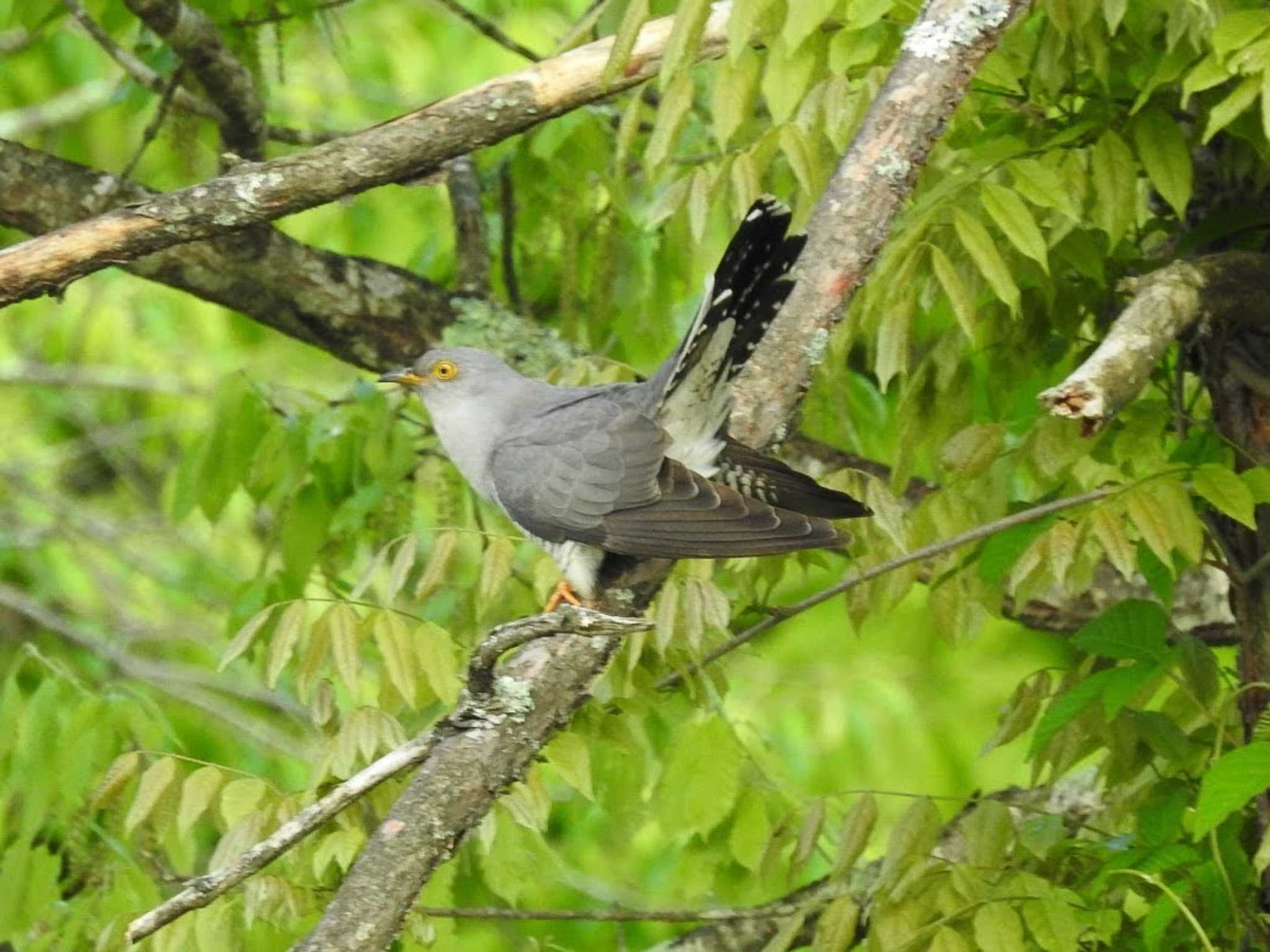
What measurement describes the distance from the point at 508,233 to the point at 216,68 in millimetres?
924

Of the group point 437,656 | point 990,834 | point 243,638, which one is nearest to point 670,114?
point 437,656

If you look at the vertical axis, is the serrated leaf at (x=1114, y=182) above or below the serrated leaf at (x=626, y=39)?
below

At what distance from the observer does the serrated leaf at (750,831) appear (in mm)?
3213

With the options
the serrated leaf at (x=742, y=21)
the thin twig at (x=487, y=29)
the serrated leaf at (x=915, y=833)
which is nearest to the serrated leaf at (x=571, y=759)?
the serrated leaf at (x=915, y=833)

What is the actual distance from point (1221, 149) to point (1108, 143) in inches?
20.6

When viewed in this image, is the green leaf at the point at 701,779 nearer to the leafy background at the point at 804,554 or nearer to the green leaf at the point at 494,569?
the leafy background at the point at 804,554

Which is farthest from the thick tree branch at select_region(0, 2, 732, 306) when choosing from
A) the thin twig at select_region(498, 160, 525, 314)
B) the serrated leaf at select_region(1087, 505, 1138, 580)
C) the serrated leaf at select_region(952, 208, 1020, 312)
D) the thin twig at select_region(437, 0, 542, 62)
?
the thin twig at select_region(498, 160, 525, 314)

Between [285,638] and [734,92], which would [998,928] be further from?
[734,92]

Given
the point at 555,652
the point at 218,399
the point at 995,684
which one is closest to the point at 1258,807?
the point at 555,652

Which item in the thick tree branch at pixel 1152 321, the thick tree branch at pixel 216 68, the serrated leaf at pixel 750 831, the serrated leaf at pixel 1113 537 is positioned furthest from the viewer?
the thick tree branch at pixel 216 68

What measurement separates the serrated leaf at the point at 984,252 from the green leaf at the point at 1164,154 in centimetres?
36

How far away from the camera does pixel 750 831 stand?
3.23 meters

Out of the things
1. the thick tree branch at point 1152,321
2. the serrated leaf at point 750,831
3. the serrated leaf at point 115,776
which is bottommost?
the serrated leaf at point 750,831

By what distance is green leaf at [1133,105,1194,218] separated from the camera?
2721mm
